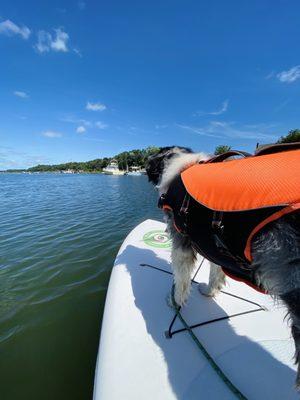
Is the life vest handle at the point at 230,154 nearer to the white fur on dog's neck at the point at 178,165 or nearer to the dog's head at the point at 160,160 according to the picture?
the white fur on dog's neck at the point at 178,165

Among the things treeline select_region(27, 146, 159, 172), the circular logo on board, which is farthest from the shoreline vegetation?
the circular logo on board

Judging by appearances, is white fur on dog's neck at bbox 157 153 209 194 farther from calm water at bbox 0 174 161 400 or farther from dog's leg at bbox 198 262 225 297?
calm water at bbox 0 174 161 400

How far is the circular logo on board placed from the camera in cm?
571

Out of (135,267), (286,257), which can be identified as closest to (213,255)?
(286,257)

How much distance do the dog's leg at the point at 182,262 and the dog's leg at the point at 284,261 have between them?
1372 millimetres

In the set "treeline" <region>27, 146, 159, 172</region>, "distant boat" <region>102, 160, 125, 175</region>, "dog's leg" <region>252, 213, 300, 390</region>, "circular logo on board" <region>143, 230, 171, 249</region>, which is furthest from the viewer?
"distant boat" <region>102, 160, 125, 175</region>

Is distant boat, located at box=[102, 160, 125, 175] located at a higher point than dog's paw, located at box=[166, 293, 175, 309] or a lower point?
lower

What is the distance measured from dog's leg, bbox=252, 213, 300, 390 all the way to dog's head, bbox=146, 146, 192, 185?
201 centimetres

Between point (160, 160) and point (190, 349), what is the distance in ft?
8.01

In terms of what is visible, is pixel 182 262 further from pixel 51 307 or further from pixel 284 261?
pixel 51 307

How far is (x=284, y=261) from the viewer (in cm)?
121

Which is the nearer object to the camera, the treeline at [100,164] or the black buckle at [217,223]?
the black buckle at [217,223]

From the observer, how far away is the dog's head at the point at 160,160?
10.4 ft

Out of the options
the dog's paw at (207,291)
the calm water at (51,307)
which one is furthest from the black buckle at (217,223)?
the calm water at (51,307)
